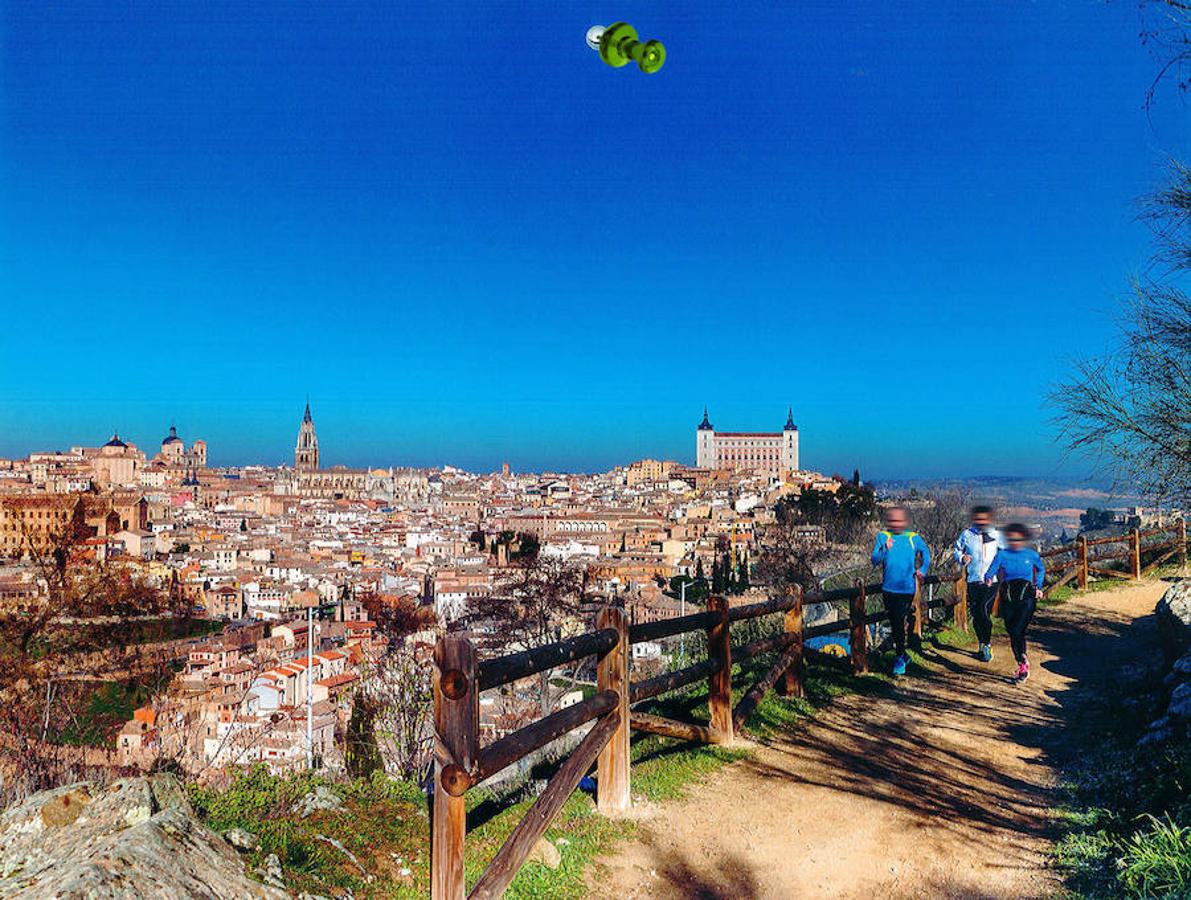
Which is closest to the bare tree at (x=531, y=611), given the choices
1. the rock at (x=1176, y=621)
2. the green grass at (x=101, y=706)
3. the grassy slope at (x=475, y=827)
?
the green grass at (x=101, y=706)

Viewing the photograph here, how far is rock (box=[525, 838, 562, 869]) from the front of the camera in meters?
3.79

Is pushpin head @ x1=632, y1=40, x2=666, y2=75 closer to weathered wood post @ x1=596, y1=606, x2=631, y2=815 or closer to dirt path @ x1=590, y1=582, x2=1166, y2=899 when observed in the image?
weathered wood post @ x1=596, y1=606, x2=631, y2=815

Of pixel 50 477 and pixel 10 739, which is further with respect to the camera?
pixel 50 477

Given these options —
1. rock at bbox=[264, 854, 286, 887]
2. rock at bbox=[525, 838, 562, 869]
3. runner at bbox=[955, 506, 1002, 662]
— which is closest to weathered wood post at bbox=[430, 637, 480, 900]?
rock at bbox=[264, 854, 286, 887]

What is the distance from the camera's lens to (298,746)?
12.0 metres

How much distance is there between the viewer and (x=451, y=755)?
3148mm

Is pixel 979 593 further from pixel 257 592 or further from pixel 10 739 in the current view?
pixel 257 592

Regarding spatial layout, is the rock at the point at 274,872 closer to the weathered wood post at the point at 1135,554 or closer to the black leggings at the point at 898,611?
the black leggings at the point at 898,611

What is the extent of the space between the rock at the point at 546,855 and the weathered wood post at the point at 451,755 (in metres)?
0.70

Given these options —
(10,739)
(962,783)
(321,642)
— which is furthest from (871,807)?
(321,642)

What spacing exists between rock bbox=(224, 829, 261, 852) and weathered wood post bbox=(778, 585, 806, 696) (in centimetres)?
460

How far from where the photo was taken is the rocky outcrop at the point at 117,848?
2398mm

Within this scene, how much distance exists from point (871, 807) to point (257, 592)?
70535mm

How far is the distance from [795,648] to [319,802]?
13.7 feet
